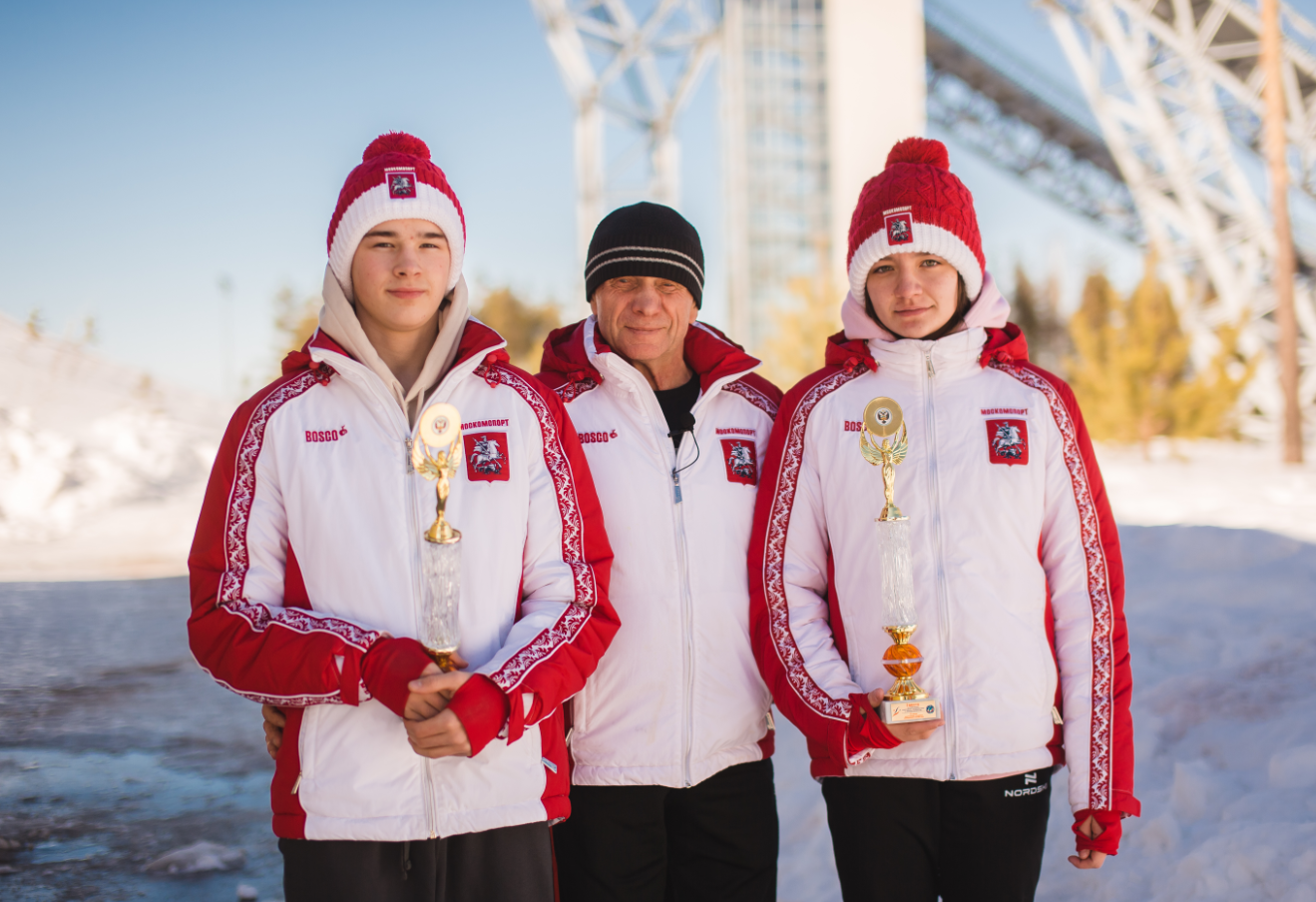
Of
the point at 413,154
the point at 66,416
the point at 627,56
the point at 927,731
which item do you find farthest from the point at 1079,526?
the point at 627,56

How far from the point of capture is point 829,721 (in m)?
2.14

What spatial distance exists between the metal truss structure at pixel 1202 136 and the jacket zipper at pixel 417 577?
18.8 m

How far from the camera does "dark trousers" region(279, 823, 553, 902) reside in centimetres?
194

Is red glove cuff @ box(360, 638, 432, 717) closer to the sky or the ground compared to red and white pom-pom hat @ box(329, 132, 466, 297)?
closer to the ground

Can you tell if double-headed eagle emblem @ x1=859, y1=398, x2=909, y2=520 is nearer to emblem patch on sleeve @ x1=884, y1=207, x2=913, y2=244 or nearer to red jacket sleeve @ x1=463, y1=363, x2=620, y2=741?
emblem patch on sleeve @ x1=884, y1=207, x2=913, y2=244

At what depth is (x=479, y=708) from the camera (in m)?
1.82

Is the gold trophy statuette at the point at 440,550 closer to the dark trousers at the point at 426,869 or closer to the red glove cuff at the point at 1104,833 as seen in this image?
the dark trousers at the point at 426,869

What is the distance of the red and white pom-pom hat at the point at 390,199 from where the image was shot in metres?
2.13

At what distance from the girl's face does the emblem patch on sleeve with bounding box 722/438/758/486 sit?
53 centimetres

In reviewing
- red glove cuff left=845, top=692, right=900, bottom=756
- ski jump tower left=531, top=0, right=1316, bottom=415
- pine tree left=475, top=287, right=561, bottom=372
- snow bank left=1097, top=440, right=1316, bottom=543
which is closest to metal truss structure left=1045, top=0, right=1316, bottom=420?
ski jump tower left=531, top=0, right=1316, bottom=415

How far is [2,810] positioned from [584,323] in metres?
3.18

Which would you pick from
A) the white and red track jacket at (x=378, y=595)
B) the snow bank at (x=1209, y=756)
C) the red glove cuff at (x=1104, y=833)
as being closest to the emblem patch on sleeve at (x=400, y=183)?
the white and red track jacket at (x=378, y=595)

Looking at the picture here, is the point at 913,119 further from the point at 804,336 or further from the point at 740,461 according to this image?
the point at 740,461

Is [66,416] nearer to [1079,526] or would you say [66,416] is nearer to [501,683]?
[501,683]
